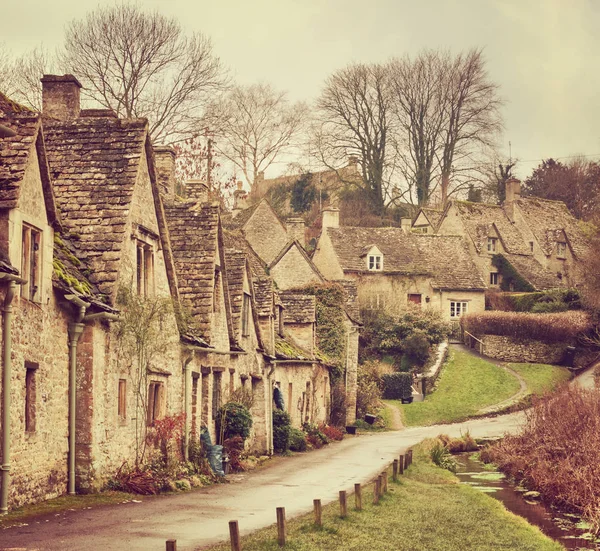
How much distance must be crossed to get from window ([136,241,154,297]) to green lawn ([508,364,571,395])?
38.3 m

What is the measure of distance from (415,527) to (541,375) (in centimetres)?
4388

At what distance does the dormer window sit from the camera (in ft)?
244

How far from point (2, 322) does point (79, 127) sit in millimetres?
8126

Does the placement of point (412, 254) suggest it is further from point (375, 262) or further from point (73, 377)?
point (73, 377)

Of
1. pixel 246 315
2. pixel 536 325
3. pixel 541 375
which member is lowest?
pixel 541 375

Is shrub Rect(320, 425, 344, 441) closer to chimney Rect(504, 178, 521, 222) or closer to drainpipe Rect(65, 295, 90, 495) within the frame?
drainpipe Rect(65, 295, 90, 495)

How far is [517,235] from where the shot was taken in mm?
86250

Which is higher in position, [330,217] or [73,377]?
[330,217]

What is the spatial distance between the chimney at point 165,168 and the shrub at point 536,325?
39.1 metres

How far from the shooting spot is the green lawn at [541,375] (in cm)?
5997

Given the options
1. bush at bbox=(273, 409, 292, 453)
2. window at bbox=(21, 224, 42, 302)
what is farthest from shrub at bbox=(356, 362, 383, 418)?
window at bbox=(21, 224, 42, 302)

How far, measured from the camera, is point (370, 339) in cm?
6750

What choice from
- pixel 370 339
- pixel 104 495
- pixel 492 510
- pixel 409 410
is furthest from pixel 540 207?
pixel 104 495

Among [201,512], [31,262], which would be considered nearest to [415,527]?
[201,512]
